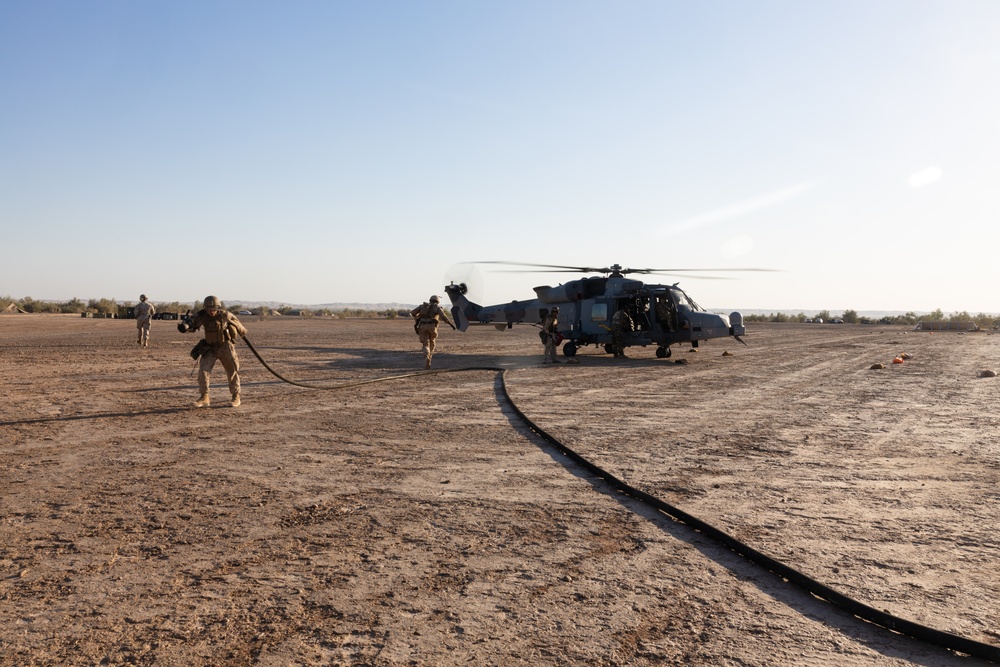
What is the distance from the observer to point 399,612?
3.41 metres

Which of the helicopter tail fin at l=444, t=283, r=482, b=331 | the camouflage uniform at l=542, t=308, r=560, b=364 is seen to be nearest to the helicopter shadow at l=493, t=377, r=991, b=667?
the camouflage uniform at l=542, t=308, r=560, b=364

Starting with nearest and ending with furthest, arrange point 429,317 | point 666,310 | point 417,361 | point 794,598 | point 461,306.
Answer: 1. point 794,598
2. point 429,317
3. point 417,361
4. point 666,310
5. point 461,306

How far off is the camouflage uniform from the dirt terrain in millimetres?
7157

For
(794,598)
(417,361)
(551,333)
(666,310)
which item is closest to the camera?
(794,598)

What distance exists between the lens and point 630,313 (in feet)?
62.0

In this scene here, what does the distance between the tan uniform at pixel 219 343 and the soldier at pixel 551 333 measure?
8.69 m

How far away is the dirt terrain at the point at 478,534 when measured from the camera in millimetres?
3156

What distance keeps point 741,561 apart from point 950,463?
12.5ft

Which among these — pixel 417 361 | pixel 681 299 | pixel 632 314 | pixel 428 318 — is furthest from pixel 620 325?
pixel 428 318

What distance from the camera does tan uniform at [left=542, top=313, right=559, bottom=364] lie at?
17.1 m

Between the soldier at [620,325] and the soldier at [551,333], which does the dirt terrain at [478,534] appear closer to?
the soldier at [551,333]

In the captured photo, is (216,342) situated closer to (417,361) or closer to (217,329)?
(217,329)

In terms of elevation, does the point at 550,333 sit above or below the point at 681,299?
below

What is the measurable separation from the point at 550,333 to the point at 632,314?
2.86m
